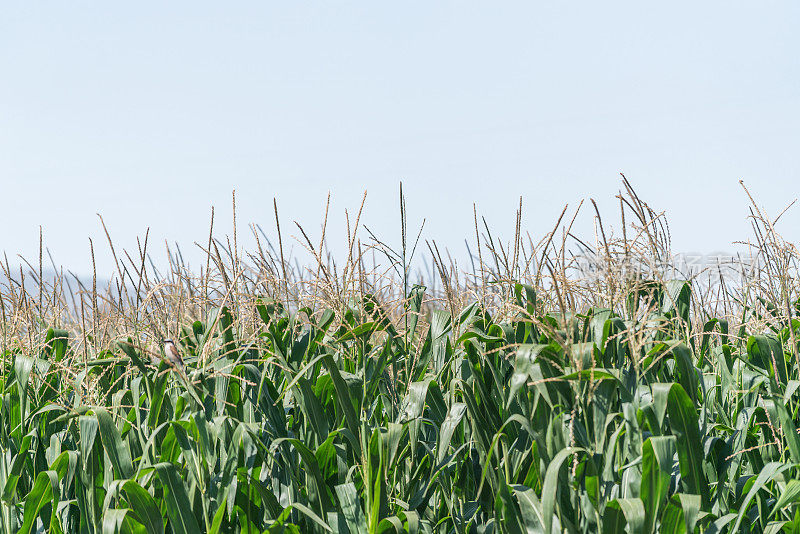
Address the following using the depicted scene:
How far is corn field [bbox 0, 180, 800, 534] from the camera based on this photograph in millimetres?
2133

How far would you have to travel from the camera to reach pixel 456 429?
2.79 meters

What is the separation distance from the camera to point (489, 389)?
2641 millimetres

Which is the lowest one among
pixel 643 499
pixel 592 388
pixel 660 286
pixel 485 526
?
pixel 485 526

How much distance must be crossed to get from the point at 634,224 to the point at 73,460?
253 centimetres

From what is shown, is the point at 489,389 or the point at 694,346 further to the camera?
the point at 694,346

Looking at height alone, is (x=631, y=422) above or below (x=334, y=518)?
above

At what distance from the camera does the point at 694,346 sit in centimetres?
377

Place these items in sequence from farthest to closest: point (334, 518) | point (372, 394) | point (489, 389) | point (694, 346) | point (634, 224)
A: 1. point (694, 346)
2. point (634, 224)
3. point (372, 394)
4. point (489, 389)
5. point (334, 518)

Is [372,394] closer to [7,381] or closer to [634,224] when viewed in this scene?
[634,224]

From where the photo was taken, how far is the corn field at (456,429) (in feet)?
7.00

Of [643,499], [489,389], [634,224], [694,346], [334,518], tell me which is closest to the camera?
[643,499]

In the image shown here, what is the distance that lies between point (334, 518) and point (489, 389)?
0.74 m

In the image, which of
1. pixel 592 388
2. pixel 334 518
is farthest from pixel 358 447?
pixel 592 388

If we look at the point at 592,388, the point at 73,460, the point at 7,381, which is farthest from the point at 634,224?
the point at 7,381
